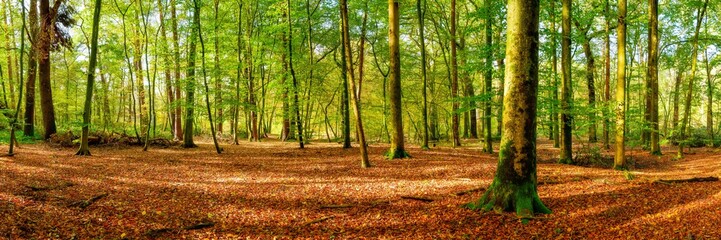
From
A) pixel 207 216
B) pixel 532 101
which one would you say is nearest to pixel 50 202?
pixel 207 216

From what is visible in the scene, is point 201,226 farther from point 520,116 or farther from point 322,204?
point 520,116

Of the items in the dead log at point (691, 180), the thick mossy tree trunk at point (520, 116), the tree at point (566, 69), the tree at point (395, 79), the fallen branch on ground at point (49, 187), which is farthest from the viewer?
the tree at point (395, 79)

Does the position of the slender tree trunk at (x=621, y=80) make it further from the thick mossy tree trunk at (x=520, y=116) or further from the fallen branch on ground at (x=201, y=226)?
the fallen branch on ground at (x=201, y=226)

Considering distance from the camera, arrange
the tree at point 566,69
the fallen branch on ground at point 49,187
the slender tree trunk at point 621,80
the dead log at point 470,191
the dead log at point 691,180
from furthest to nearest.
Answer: the tree at point 566,69, the slender tree trunk at point 621,80, the dead log at point 691,180, the dead log at point 470,191, the fallen branch on ground at point 49,187

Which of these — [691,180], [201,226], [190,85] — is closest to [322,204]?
[201,226]

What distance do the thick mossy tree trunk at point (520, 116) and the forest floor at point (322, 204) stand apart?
11.3 inches

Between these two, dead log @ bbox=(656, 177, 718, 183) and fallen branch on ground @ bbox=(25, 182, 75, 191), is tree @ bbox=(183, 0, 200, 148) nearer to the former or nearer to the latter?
fallen branch on ground @ bbox=(25, 182, 75, 191)

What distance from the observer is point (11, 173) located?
26.1 feet

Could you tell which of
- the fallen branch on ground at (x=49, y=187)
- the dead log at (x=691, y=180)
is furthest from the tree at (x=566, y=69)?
the fallen branch on ground at (x=49, y=187)

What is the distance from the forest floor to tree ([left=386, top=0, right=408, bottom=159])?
2.46m

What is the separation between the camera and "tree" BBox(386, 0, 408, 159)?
1270 cm

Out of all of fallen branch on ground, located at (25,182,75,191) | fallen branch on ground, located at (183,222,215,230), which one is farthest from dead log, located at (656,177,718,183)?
fallen branch on ground, located at (25,182,75,191)

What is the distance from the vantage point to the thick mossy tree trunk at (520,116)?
16.8 ft

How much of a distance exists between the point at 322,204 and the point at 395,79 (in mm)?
7058
